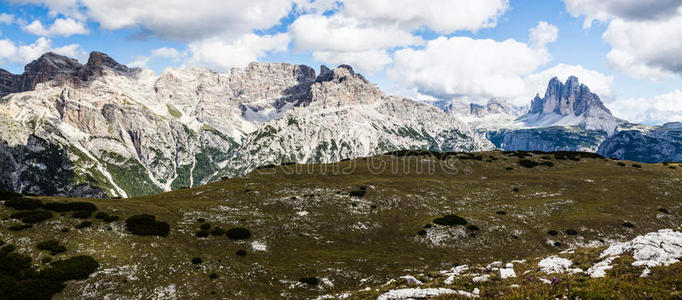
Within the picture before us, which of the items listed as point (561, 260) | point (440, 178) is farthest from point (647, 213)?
point (561, 260)

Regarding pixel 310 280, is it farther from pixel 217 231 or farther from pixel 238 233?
pixel 217 231

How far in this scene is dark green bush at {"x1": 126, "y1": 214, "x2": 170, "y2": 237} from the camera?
156 ft

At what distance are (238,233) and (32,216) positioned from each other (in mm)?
25365

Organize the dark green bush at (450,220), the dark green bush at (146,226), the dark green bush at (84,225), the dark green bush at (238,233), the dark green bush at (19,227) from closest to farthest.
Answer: the dark green bush at (19,227) → the dark green bush at (84,225) → the dark green bush at (146,226) → the dark green bush at (238,233) → the dark green bush at (450,220)

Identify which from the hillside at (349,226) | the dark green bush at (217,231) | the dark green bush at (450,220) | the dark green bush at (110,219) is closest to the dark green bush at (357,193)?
the hillside at (349,226)

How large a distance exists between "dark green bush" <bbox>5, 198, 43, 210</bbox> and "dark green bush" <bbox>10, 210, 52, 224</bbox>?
2.71 metres

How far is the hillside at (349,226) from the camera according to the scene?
130 feet

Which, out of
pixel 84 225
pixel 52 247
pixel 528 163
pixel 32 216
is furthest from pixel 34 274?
pixel 528 163

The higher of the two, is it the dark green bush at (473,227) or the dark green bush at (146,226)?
the dark green bush at (146,226)

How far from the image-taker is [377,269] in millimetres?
45750

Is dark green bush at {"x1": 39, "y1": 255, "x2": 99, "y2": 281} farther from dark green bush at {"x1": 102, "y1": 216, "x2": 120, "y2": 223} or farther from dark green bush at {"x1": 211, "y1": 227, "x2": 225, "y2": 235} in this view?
dark green bush at {"x1": 211, "y1": 227, "x2": 225, "y2": 235}

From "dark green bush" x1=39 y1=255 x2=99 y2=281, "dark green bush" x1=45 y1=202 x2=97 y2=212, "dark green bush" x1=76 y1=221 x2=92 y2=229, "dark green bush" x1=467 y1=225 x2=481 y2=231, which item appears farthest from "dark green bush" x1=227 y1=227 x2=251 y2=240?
"dark green bush" x1=467 y1=225 x2=481 y2=231

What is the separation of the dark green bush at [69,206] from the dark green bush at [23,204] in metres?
1.18

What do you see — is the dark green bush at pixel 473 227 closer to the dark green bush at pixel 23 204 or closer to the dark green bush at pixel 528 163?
Result: the dark green bush at pixel 528 163
